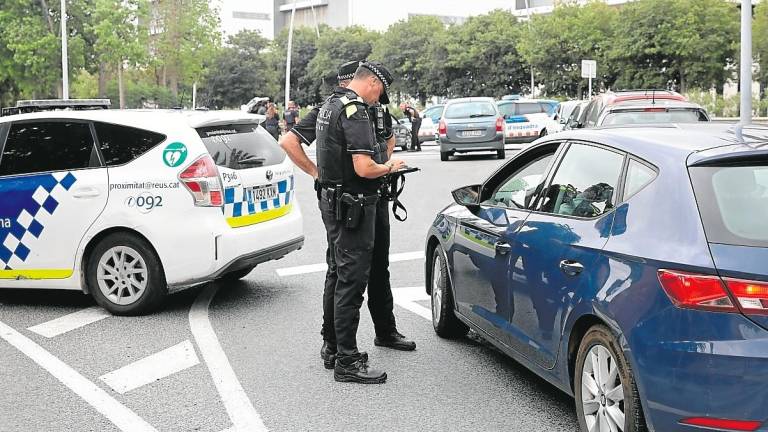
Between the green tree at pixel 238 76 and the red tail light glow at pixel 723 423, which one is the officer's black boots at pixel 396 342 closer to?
the red tail light glow at pixel 723 423

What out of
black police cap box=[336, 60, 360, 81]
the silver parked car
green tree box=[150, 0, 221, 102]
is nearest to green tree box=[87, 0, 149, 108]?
green tree box=[150, 0, 221, 102]

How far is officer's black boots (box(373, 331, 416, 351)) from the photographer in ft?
21.0

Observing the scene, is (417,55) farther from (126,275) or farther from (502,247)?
(502,247)

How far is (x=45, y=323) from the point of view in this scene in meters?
7.41

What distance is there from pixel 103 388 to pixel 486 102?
69.8 ft

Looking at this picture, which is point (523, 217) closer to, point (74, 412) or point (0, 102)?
point (74, 412)

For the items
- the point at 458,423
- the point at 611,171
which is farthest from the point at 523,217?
the point at 458,423

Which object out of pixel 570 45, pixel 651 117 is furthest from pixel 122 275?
pixel 570 45

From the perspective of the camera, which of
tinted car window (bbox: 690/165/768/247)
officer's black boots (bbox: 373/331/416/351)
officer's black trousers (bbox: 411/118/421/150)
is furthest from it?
officer's black trousers (bbox: 411/118/421/150)

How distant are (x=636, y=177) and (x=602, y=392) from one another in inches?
36.5

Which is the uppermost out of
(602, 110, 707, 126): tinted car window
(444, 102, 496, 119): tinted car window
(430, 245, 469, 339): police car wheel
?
(444, 102, 496, 119): tinted car window

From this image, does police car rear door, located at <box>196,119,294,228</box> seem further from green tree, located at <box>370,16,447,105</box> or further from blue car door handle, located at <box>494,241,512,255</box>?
green tree, located at <box>370,16,447,105</box>

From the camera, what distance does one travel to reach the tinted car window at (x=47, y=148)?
7711mm

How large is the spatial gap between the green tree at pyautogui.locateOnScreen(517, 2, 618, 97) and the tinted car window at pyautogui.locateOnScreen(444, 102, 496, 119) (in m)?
33.3
